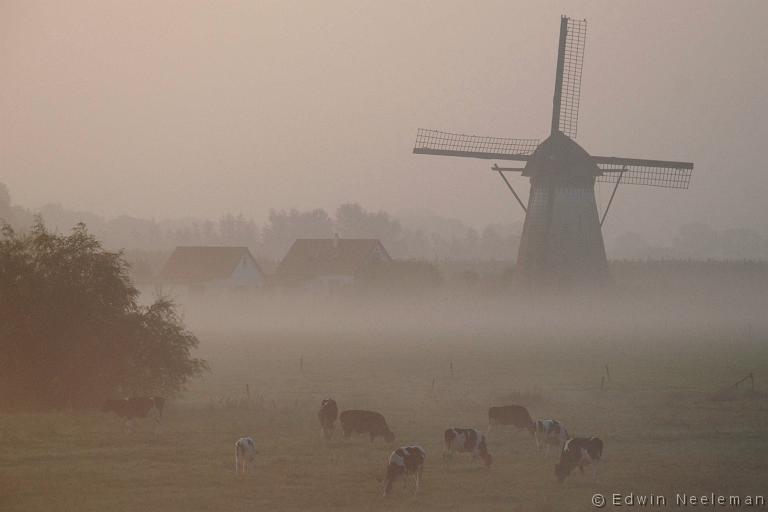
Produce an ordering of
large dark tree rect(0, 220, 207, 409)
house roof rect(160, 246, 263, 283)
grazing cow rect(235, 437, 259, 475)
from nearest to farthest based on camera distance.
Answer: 1. grazing cow rect(235, 437, 259, 475)
2. large dark tree rect(0, 220, 207, 409)
3. house roof rect(160, 246, 263, 283)

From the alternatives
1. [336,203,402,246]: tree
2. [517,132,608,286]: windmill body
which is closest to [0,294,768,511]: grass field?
[517,132,608,286]: windmill body

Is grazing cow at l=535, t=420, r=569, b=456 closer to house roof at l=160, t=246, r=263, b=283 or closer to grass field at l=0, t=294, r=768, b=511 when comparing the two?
grass field at l=0, t=294, r=768, b=511

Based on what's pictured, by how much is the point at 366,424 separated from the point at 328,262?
72.6 metres

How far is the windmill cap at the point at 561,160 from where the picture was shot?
68.6 meters

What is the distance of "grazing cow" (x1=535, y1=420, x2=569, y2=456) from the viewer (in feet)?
86.0

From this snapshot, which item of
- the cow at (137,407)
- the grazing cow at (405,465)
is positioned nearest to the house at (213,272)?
the cow at (137,407)

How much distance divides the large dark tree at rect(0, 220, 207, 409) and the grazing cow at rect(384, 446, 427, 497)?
16386 mm

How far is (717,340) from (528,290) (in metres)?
12.9

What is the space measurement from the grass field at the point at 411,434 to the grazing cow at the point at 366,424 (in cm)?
38

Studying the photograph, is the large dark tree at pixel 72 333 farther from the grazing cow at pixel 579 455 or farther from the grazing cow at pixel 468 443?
the grazing cow at pixel 579 455

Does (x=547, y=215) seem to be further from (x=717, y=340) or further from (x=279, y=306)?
(x=279, y=306)

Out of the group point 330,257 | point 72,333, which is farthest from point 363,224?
point 72,333

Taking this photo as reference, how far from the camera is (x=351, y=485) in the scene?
72.5 ft

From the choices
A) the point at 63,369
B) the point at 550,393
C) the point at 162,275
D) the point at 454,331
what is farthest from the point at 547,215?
the point at 162,275
